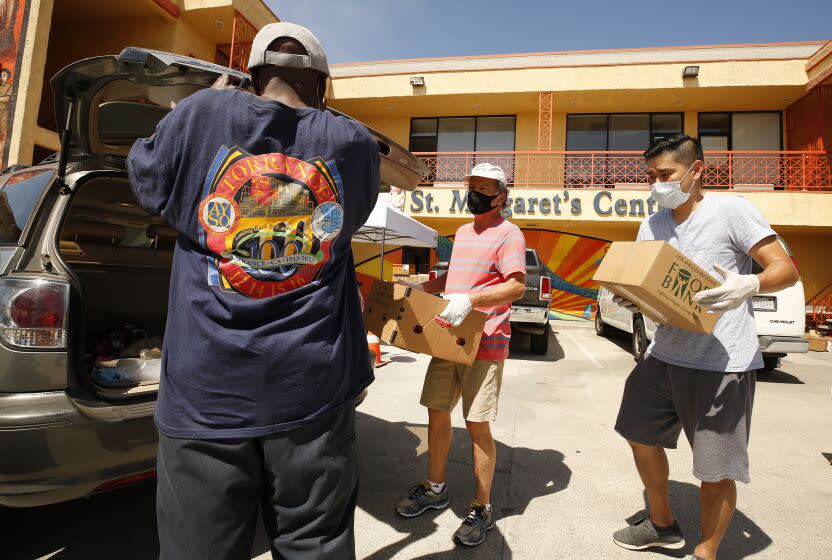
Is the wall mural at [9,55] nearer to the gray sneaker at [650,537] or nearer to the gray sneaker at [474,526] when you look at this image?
the gray sneaker at [474,526]

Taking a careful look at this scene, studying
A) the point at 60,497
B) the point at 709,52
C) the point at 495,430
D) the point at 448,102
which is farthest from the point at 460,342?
the point at 709,52

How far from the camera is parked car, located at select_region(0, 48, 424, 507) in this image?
1769 mm

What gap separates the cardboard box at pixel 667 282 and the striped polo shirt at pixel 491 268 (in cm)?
61

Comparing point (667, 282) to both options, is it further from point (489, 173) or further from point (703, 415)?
point (489, 173)

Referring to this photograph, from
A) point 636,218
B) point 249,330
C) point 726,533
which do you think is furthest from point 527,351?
point 249,330

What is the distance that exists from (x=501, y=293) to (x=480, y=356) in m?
0.41

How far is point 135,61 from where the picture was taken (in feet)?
5.95

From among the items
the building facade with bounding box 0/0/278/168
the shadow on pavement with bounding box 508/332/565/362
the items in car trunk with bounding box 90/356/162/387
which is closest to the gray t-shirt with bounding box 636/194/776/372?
the items in car trunk with bounding box 90/356/162/387

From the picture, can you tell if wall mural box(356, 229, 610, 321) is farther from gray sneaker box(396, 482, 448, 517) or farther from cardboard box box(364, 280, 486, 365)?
cardboard box box(364, 280, 486, 365)

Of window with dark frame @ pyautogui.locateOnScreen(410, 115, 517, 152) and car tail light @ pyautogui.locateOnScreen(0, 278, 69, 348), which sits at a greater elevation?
window with dark frame @ pyautogui.locateOnScreen(410, 115, 517, 152)

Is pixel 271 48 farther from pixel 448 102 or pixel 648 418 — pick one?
pixel 448 102

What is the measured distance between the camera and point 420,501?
9.00 ft

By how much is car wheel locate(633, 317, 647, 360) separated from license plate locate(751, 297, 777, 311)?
1623 millimetres

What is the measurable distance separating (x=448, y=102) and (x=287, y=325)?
16521 mm
